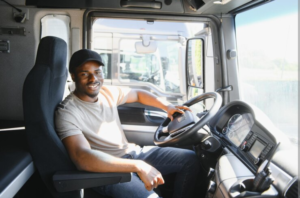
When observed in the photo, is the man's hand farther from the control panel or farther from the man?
the control panel

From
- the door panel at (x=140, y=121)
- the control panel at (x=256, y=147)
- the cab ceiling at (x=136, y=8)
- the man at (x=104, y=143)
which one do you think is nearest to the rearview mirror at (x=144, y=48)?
the door panel at (x=140, y=121)

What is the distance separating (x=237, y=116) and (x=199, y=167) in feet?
1.44

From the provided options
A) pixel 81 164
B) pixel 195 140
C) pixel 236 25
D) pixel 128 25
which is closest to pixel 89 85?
pixel 81 164

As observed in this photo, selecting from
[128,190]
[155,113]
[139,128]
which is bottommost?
[128,190]

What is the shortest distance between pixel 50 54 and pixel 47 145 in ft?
1.64

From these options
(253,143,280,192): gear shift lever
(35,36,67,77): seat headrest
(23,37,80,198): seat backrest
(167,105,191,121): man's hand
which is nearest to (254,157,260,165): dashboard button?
(253,143,280,192): gear shift lever

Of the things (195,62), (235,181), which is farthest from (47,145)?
(195,62)

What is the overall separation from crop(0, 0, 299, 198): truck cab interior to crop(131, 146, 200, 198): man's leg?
0.09m

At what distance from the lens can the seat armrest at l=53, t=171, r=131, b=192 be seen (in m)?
1.39

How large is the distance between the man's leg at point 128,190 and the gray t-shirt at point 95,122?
33cm

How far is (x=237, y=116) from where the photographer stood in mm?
1850

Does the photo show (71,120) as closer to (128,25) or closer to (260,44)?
(260,44)

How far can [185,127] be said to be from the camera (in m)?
1.74

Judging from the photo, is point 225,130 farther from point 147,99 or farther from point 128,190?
point 128,190
